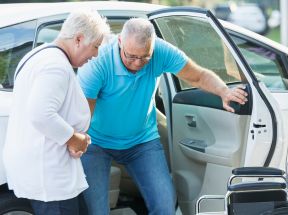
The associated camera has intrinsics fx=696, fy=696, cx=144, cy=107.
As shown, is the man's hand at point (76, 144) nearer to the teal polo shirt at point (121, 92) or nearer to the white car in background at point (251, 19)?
the teal polo shirt at point (121, 92)

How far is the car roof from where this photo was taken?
159 inches

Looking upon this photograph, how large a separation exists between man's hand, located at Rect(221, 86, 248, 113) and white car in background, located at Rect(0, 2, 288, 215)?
0.11 ft

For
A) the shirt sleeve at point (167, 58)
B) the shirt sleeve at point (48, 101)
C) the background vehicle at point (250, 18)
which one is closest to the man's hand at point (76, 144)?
the shirt sleeve at point (48, 101)

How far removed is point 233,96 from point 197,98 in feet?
1.70

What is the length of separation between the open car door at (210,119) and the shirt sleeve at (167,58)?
0.26 m

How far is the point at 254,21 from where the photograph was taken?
98.6 ft

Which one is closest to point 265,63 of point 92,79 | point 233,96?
point 233,96

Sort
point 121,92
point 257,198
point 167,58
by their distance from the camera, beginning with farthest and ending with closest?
1. point 167,58
2. point 121,92
3. point 257,198

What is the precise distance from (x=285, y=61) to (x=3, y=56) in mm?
1987

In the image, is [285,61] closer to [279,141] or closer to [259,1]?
[279,141]

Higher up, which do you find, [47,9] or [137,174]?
[47,9]

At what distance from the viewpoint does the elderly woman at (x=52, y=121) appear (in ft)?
10.6

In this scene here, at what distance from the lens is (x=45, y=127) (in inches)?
127

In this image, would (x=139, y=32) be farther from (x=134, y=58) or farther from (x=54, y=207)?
(x=54, y=207)
